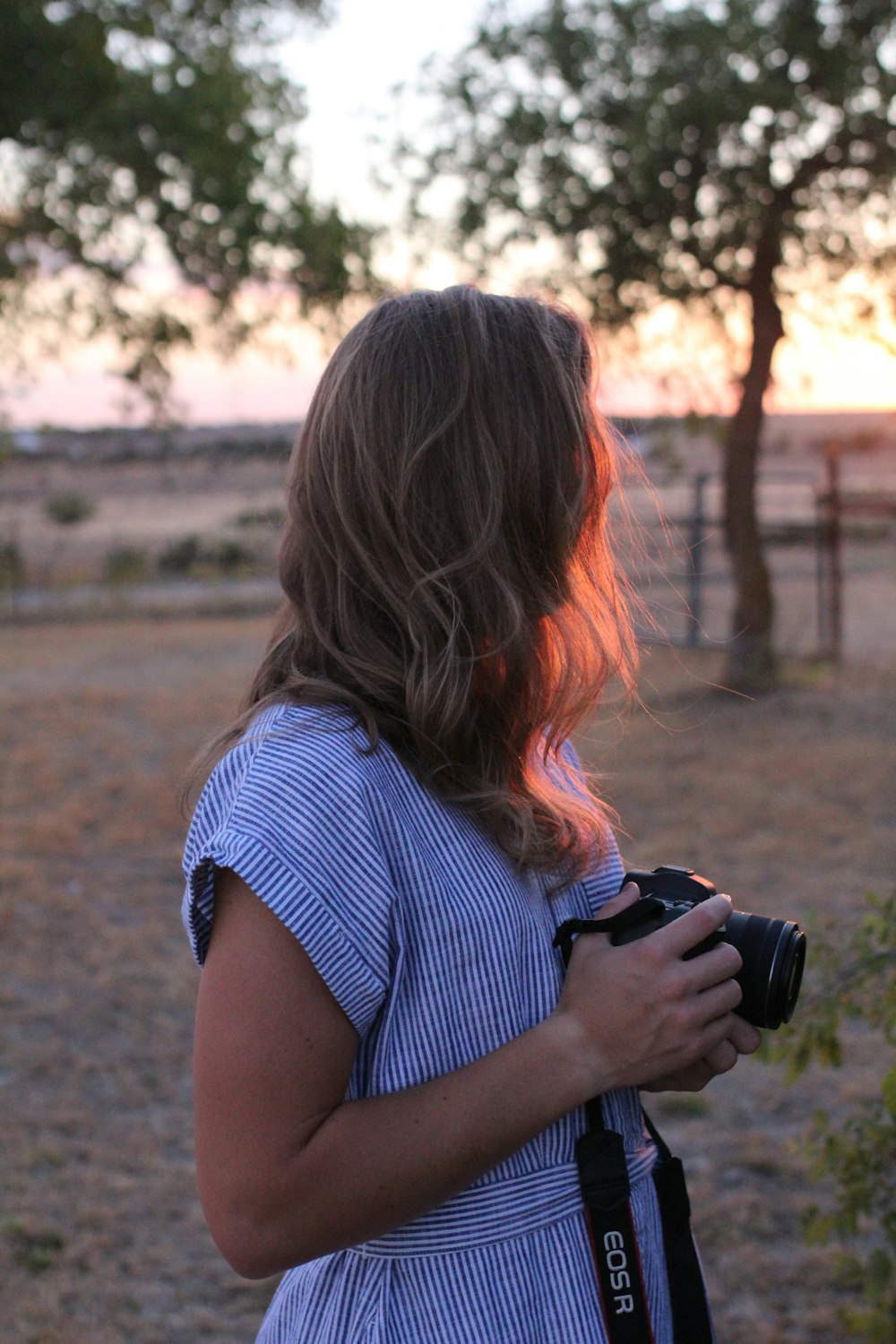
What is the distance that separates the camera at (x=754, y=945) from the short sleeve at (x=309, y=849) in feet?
0.90

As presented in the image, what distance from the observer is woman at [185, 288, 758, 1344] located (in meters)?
0.98

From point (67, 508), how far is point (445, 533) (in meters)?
35.3

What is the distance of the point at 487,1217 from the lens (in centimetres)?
110

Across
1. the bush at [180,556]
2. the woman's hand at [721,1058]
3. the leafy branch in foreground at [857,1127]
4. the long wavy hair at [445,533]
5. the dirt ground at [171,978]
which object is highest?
the long wavy hair at [445,533]

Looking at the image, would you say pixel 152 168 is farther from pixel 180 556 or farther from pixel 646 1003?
pixel 180 556

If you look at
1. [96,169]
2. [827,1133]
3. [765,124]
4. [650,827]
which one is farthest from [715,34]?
[827,1133]

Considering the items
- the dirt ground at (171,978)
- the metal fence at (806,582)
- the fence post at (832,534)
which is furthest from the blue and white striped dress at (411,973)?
the fence post at (832,534)

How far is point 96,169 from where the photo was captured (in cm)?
580

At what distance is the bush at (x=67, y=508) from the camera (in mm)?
34375

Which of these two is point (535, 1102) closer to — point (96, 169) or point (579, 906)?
point (579, 906)

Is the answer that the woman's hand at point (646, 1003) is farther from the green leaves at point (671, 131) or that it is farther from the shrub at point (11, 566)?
the shrub at point (11, 566)

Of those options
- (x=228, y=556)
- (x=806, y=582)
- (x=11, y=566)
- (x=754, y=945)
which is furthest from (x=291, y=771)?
(x=228, y=556)

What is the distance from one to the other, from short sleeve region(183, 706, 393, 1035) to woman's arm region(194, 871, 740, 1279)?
0.02m

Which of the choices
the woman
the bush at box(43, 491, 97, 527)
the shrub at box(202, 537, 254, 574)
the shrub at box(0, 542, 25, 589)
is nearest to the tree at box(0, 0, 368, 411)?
the woman
